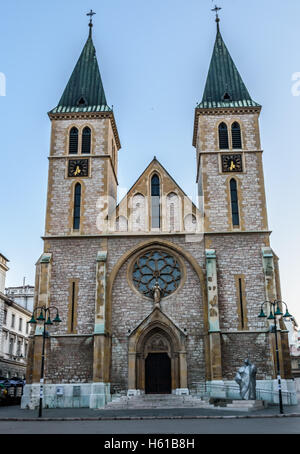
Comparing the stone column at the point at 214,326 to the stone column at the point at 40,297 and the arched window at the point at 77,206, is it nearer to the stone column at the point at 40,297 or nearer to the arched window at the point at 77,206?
the arched window at the point at 77,206

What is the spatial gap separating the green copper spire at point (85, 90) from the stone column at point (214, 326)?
1322 cm

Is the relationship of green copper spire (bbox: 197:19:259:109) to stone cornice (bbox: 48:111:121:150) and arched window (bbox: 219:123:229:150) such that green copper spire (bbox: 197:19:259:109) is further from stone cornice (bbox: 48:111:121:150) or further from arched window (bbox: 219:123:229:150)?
stone cornice (bbox: 48:111:121:150)

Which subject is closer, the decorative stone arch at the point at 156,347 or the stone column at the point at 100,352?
the stone column at the point at 100,352

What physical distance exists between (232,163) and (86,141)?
9912mm

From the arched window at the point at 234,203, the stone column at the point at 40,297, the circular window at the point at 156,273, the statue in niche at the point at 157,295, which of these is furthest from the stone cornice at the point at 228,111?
the stone column at the point at 40,297

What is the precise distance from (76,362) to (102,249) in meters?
6.78

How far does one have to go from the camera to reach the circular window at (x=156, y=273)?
2989 cm

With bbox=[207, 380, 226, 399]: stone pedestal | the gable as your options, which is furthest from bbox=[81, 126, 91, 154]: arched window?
bbox=[207, 380, 226, 399]: stone pedestal

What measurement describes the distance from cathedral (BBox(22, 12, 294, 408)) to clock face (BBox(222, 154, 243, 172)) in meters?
0.07

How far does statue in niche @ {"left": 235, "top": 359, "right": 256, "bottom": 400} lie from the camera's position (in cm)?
2414

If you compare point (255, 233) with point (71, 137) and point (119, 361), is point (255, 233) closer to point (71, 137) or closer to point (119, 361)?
point (119, 361)

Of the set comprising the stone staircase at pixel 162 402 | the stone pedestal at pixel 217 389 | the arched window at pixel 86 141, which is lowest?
the stone staircase at pixel 162 402

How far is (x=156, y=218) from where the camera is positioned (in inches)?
1232
